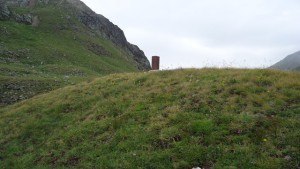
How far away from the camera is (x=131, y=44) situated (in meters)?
108

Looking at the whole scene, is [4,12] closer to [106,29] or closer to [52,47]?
[52,47]

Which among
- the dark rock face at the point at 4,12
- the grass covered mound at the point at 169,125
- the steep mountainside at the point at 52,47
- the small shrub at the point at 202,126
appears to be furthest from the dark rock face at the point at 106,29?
the small shrub at the point at 202,126

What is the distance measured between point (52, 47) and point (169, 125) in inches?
1949

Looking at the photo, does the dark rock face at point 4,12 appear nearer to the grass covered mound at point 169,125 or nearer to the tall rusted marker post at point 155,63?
the tall rusted marker post at point 155,63

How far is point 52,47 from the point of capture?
62344 millimetres

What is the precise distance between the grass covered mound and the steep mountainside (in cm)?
1100

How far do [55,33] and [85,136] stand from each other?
56.8 metres

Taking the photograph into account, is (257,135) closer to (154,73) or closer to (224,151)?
(224,151)

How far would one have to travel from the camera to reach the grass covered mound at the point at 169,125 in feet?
47.3

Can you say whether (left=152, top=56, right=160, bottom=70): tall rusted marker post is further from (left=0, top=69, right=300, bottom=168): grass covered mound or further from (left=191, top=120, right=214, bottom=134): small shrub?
(left=191, top=120, right=214, bottom=134): small shrub

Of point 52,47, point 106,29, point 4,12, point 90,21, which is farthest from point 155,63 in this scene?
point 106,29

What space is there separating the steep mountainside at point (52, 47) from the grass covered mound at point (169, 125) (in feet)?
36.1

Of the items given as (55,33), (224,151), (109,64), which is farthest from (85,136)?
(55,33)

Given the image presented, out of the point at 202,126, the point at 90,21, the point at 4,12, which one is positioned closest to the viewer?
the point at 202,126
